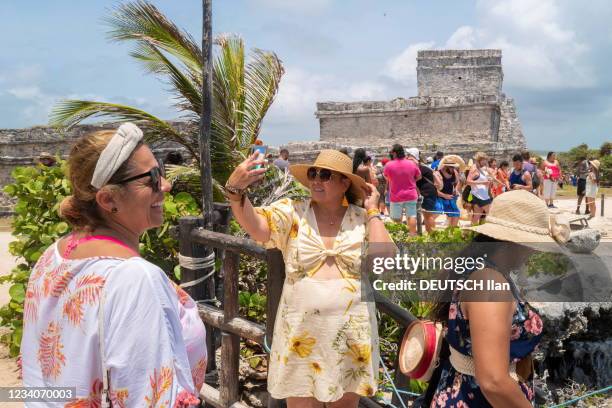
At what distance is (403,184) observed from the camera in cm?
856

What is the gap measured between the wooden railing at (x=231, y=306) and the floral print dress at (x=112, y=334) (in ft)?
4.46

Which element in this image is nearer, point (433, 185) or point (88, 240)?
point (88, 240)

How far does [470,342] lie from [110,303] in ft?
3.78

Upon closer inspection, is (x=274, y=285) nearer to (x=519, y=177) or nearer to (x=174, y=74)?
(x=174, y=74)

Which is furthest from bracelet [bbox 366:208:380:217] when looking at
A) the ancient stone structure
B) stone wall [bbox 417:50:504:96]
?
stone wall [bbox 417:50:504:96]

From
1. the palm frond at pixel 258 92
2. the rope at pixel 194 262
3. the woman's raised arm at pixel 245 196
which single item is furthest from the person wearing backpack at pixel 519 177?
the woman's raised arm at pixel 245 196

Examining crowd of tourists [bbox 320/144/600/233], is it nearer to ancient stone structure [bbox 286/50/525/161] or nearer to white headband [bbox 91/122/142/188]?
white headband [bbox 91/122/142/188]

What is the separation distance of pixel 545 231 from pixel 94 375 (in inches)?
58.4

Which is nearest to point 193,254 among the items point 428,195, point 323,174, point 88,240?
point 323,174

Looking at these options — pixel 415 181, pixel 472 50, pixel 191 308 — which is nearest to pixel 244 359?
pixel 191 308

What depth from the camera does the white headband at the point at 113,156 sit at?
151 centimetres

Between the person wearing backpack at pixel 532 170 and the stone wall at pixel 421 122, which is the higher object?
the stone wall at pixel 421 122

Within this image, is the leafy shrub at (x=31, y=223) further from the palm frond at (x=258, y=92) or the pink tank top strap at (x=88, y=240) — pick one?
the pink tank top strap at (x=88, y=240)

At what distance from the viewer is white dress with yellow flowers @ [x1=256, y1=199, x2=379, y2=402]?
252 cm
